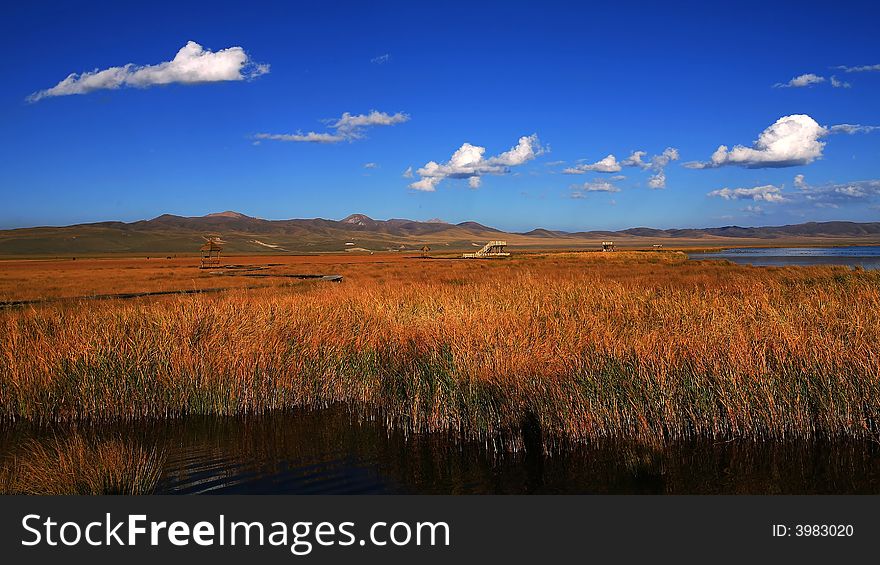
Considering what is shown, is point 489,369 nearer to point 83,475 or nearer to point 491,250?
point 83,475

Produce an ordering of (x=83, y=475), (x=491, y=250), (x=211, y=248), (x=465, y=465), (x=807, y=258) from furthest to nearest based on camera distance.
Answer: (x=491, y=250) → (x=807, y=258) → (x=211, y=248) → (x=465, y=465) → (x=83, y=475)

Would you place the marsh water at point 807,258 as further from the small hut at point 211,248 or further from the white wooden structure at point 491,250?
the small hut at point 211,248

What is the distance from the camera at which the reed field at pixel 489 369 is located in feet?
30.6

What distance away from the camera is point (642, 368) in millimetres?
9547

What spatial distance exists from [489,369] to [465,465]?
5.38 ft

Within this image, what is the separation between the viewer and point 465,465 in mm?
8773

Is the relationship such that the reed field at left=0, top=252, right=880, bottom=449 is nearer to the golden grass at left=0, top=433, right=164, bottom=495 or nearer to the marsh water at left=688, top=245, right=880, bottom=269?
the golden grass at left=0, top=433, right=164, bottom=495

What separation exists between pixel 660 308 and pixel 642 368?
5906 mm

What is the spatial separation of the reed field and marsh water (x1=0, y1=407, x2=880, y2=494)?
411 mm

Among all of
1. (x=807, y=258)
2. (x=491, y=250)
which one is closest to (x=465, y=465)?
(x=807, y=258)
